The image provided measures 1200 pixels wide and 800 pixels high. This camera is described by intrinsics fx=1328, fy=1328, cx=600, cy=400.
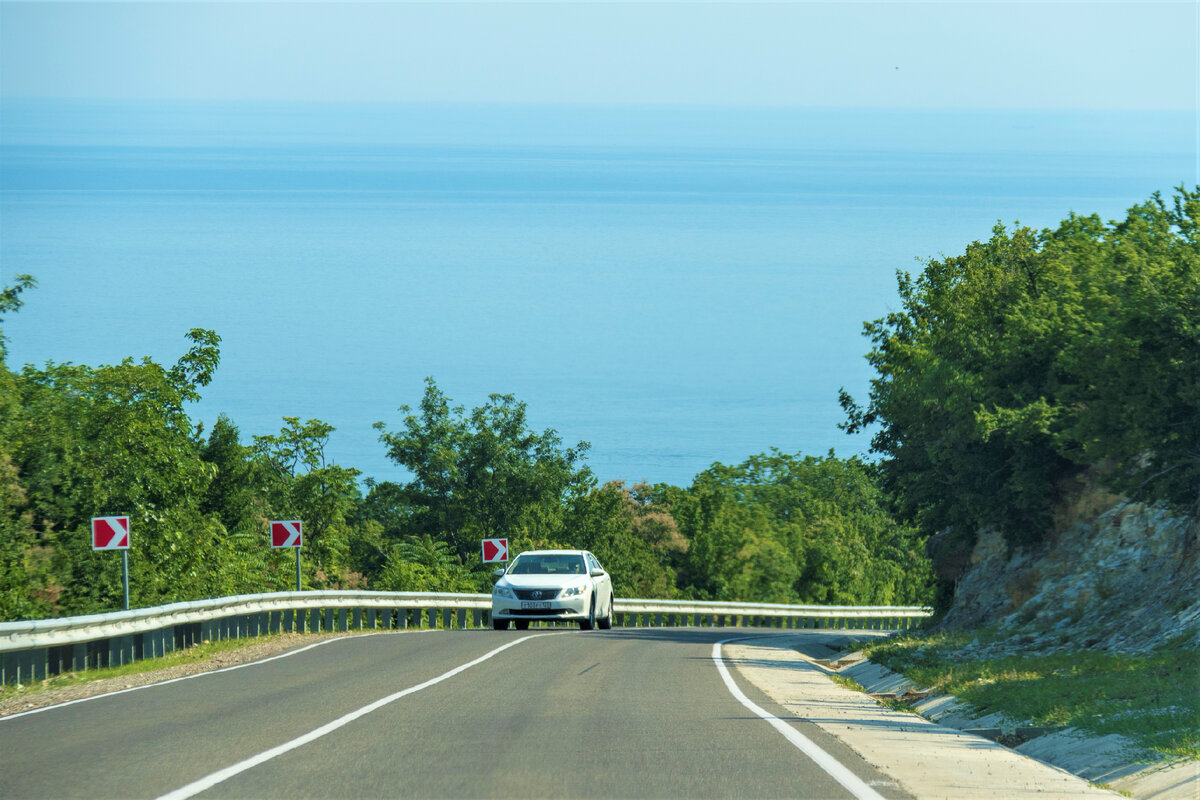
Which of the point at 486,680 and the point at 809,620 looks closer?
the point at 486,680

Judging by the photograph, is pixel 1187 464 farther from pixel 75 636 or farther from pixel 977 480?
pixel 75 636

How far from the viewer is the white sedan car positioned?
87.1 feet


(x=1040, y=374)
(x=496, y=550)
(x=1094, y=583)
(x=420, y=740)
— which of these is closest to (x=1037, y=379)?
(x=1040, y=374)

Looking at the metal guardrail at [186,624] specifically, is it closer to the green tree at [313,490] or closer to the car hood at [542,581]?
the car hood at [542,581]

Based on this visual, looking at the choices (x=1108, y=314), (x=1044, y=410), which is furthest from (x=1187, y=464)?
(x=1044, y=410)

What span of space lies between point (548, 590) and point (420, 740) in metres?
16.0

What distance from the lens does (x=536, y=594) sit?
26562 mm

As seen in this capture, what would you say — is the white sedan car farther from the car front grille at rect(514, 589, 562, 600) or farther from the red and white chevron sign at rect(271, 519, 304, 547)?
the red and white chevron sign at rect(271, 519, 304, 547)

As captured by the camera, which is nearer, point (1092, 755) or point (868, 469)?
point (1092, 755)

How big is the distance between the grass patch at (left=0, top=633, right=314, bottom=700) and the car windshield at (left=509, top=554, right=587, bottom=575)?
5578 millimetres

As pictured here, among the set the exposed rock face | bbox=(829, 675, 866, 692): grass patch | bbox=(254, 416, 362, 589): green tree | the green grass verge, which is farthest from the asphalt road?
bbox=(254, 416, 362, 589): green tree

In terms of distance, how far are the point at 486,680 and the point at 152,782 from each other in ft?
23.9

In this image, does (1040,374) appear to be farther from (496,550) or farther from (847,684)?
(496,550)

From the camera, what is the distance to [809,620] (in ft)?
210
